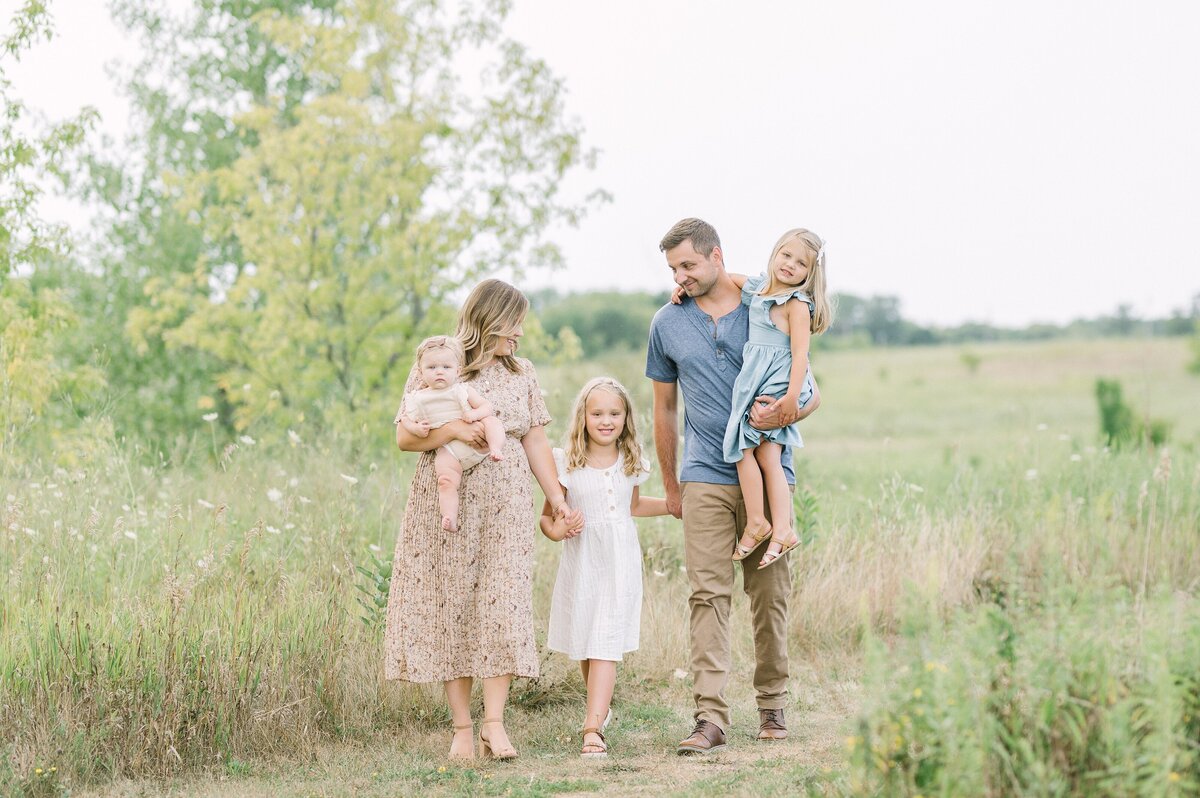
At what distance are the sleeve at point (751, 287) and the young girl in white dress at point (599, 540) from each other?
66 cm

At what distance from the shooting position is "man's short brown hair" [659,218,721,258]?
5.14 m

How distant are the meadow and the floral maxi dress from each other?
42cm

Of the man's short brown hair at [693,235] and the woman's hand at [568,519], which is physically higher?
the man's short brown hair at [693,235]

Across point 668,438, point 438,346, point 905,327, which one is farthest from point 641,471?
point 905,327

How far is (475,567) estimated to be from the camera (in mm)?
5059

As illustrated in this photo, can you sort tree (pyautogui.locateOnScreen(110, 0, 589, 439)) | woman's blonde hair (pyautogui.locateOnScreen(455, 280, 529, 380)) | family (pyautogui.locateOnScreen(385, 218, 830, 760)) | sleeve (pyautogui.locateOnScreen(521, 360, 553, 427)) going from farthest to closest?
tree (pyautogui.locateOnScreen(110, 0, 589, 439)), sleeve (pyautogui.locateOnScreen(521, 360, 553, 427)), woman's blonde hair (pyautogui.locateOnScreen(455, 280, 529, 380)), family (pyautogui.locateOnScreen(385, 218, 830, 760))

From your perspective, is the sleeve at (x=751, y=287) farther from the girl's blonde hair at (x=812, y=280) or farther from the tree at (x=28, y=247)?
the tree at (x=28, y=247)

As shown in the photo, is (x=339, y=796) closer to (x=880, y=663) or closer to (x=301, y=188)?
(x=880, y=663)

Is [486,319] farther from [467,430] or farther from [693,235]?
[693,235]

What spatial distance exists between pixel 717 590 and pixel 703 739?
61cm

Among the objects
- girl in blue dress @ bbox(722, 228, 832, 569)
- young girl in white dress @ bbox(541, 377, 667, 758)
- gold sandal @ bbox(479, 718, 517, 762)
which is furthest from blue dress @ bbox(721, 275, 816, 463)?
gold sandal @ bbox(479, 718, 517, 762)

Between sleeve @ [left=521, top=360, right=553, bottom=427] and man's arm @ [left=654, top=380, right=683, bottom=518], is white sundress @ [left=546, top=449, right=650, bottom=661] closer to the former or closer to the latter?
man's arm @ [left=654, top=380, right=683, bottom=518]

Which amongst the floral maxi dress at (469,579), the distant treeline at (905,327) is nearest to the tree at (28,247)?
the floral maxi dress at (469,579)

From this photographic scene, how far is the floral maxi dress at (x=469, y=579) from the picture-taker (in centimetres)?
497
